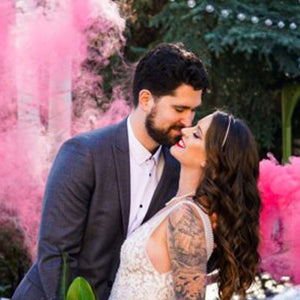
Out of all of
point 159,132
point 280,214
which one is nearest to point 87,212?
point 159,132

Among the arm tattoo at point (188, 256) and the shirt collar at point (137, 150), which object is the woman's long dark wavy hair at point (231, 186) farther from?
the shirt collar at point (137, 150)

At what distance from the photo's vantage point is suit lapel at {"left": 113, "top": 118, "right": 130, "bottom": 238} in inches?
100

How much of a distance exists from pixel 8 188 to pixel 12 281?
36.4 inches

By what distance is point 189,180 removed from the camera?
2.40m

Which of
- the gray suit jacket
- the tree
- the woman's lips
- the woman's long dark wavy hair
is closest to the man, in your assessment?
the gray suit jacket

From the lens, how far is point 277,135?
783 cm

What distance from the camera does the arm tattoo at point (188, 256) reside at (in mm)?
2162

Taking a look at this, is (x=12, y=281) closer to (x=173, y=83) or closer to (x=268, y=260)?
(x=268, y=260)

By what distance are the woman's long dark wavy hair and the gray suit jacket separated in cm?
36

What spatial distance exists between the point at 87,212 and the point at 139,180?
0.76 ft

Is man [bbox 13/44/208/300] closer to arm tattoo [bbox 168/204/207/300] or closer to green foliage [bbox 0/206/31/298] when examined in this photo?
arm tattoo [bbox 168/204/207/300]

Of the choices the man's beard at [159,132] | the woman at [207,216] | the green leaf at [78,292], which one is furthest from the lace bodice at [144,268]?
the green leaf at [78,292]

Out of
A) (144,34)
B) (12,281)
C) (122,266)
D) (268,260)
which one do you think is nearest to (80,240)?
(122,266)

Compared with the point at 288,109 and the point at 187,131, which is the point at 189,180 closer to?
the point at 187,131
